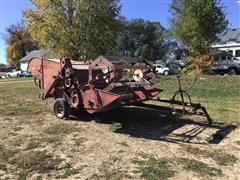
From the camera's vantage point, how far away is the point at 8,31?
83.7 m

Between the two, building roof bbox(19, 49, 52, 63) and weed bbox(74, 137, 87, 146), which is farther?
building roof bbox(19, 49, 52, 63)

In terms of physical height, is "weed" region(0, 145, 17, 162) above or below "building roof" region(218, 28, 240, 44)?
below

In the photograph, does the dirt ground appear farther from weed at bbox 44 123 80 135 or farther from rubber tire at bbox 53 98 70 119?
rubber tire at bbox 53 98 70 119

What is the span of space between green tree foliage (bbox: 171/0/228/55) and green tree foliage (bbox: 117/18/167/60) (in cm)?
3678

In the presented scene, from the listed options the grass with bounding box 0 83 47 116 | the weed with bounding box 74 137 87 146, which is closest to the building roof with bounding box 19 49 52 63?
the grass with bounding box 0 83 47 116

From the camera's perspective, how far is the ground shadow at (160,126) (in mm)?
8750

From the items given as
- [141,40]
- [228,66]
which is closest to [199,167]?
[228,66]

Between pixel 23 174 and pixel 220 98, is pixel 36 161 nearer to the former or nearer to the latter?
pixel 23 174

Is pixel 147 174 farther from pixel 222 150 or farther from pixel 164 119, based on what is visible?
pixel 164 119

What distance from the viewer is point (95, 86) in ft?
32.1

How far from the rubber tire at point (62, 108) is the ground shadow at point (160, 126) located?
32 cm

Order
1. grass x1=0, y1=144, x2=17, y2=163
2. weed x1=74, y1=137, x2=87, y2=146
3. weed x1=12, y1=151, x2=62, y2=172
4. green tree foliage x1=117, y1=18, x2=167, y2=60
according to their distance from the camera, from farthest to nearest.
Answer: green tree foliage x1=117, y1=18, x2=167, y2=60, weed x1=74, y1=137, x2=87, y2=146, grass x1=0, y1=144, x2=17, y2=163, weed x1=12, y1=151, x2=62, y2=172

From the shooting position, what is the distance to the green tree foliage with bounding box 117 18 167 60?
7025 centimetres

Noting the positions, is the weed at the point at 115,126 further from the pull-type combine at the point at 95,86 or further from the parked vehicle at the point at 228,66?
the parked vehicle at the point at 228,66
